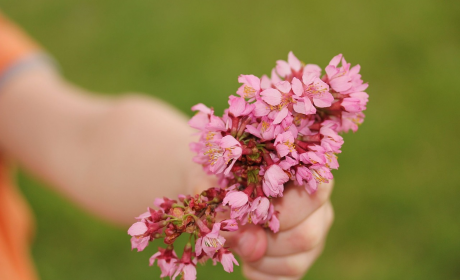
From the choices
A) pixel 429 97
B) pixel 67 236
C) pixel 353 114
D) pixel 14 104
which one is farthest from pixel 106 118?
pixel 429 97

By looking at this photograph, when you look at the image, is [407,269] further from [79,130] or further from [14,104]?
[14,104]

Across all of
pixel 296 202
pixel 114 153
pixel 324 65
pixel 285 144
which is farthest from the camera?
pixel 324 65

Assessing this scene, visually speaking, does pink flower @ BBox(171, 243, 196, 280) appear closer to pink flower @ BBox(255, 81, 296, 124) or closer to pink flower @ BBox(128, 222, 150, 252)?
pink flower @ BBox(128, 222, 150, 252)

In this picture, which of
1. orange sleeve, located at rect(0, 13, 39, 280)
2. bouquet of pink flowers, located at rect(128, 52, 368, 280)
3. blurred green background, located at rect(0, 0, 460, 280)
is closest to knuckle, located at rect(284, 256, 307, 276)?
bouquet of pink flowers, located at rect(128, 52, 368, 280)

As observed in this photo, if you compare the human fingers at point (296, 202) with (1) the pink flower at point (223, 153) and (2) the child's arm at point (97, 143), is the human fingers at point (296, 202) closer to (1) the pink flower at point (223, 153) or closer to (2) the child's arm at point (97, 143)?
(1) the pink flower at point (223, 153)

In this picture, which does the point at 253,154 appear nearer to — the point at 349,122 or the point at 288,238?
the point at 349,122

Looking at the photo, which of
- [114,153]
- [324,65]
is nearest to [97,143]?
[114,153]

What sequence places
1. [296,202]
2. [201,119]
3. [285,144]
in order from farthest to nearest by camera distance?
[296,202] → [201,119] → [285,144]
